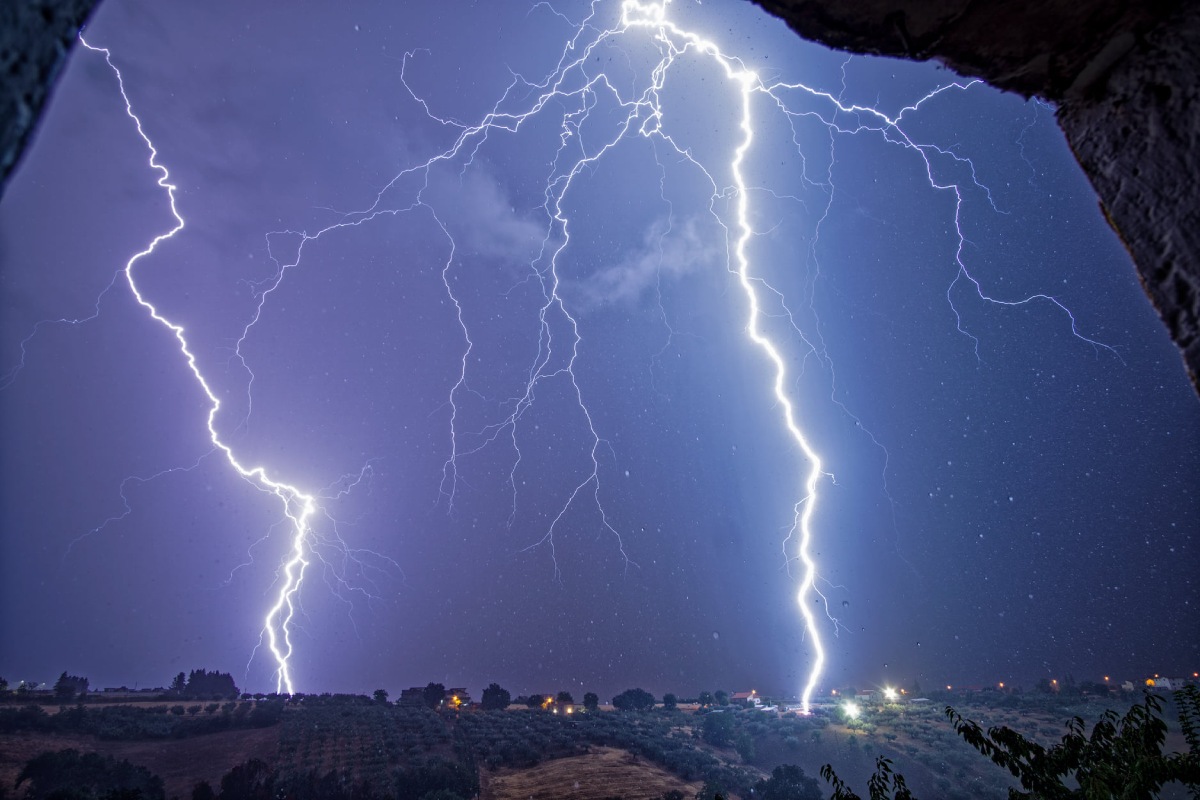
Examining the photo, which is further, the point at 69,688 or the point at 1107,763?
the point at 69,688

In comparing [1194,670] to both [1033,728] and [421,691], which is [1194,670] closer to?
[1033,728]

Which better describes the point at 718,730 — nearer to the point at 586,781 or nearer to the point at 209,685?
the point at 586,781

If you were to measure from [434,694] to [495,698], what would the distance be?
3.82 metres

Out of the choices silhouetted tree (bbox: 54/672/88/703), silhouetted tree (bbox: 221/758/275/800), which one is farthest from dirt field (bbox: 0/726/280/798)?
silhouetted tree (bbox: 54/672/88/703)

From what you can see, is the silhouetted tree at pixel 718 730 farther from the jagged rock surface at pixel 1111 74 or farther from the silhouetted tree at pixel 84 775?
the jagged rock surface at pixel 1111 74

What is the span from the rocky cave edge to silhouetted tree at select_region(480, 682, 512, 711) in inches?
1354

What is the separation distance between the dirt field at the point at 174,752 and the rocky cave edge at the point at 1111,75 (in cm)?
2066

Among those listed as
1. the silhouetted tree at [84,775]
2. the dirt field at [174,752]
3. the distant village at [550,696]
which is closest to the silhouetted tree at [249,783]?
the dirt field at [174,752]

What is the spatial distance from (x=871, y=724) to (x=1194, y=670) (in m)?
47.6

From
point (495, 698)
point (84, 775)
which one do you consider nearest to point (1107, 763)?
point (84, 775)

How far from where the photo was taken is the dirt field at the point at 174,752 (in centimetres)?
1427

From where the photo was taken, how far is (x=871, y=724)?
2267cm

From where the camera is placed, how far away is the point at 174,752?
1652 cm

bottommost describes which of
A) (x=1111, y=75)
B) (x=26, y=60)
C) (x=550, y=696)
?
(x=550, y=696)
